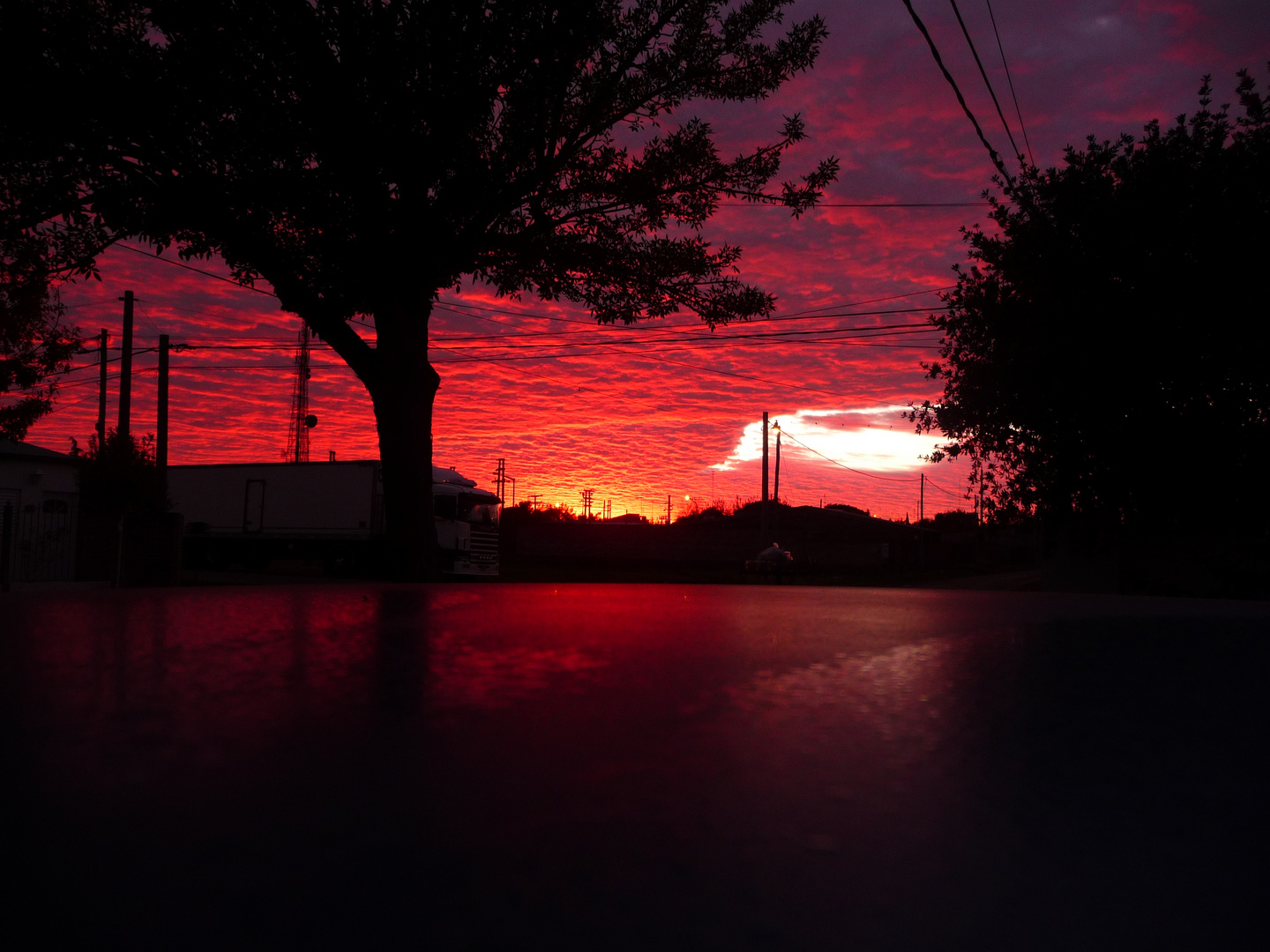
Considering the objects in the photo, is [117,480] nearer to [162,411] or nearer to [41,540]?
[41,540]

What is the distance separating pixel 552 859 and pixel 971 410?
64.9 ft

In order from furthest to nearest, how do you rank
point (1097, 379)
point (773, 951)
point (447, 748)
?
point (1097, 379), point (447, 748), point (773, 951)

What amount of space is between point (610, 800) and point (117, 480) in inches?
1029

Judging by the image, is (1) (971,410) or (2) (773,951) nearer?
(2) (773,951)

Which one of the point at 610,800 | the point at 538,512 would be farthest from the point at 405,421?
the point at 538,512

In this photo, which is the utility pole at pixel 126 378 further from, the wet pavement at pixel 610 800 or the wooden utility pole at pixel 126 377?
the wet pavement at pixel 610 800

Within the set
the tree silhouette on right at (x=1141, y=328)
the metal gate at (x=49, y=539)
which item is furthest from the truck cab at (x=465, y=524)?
the tree silhouette on right at (x=1141, y=328)

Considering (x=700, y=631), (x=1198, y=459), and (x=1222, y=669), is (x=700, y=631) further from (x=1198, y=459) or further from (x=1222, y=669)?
(x=1198, y=459)

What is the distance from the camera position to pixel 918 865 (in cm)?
59

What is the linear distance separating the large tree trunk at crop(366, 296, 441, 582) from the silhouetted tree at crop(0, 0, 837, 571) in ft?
0.07

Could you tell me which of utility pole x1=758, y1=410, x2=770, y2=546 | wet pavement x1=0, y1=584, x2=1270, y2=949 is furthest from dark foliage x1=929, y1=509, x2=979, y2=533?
wet pavement x1=0, y1=584, x2=1270, y2=949

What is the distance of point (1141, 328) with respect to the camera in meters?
16.6

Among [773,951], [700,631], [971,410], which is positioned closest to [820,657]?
[700,631]

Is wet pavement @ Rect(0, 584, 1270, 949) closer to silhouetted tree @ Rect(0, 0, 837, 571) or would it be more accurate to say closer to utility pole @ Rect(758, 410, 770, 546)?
silhouetted tree @ Rect(0, 0, 837, 571)
